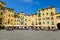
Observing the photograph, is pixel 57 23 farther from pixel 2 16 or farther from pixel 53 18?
pixel 2 16

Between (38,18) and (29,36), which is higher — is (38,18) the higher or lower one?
the higher one

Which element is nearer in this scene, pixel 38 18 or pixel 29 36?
pixel 29 36

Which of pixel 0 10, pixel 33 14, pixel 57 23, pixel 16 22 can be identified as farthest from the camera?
pixel 16 22

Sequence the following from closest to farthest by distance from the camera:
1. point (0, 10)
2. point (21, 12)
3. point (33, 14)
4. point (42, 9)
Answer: point (0, 10)
point (42, 9)
point (33, 14)
point (21, 12)

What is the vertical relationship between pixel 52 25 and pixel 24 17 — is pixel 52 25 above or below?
below

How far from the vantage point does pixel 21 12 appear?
8306 cm

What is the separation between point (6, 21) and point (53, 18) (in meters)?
23.0

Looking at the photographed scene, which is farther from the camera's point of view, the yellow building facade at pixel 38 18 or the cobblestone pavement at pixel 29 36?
Answer: the yellow building facade at pixel 38 18

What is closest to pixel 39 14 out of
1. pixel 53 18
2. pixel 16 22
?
pixel 53 18

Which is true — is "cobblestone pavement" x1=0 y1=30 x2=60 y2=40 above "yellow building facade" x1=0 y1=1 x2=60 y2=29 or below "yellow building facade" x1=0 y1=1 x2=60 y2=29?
below

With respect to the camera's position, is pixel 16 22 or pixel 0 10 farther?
pixel 16 22

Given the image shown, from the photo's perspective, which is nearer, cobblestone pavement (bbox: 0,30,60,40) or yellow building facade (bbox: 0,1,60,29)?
cobblestone pavement (bbox: 0,30,60,40)

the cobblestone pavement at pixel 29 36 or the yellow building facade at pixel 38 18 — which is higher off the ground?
the yellow building facade at pixel 38 18

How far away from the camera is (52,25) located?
193ft
